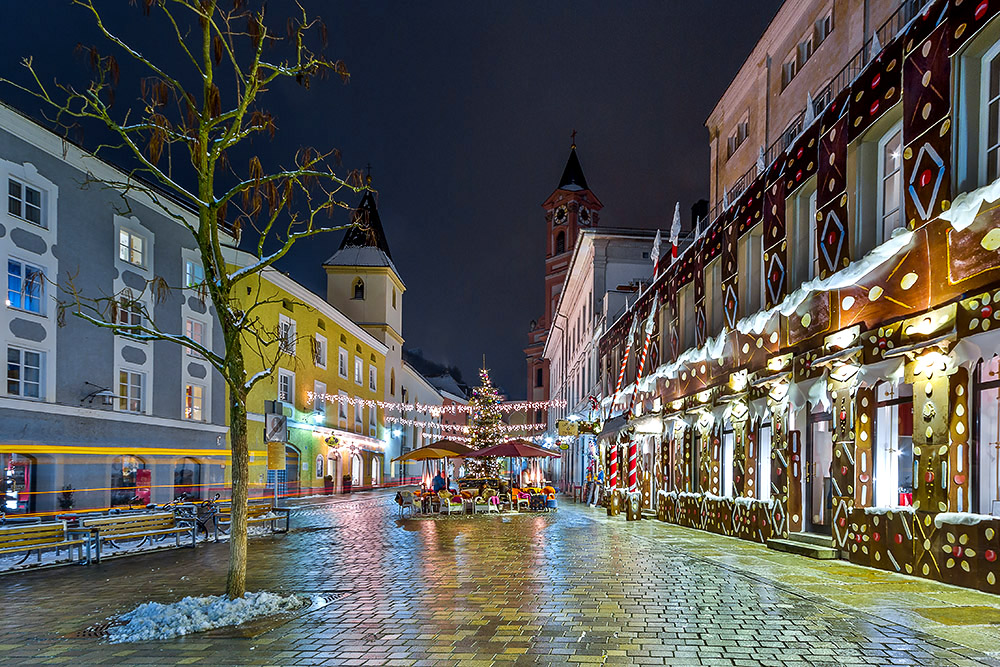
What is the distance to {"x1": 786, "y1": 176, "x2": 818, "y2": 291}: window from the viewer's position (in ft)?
44.0

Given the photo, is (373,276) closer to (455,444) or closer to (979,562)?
(455,444)

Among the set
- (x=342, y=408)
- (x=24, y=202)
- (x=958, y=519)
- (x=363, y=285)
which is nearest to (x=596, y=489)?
(x=342, y=408)

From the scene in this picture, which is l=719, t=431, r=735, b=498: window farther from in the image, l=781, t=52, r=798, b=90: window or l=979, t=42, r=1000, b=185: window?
l=781, t=52, r=798, b=90: window

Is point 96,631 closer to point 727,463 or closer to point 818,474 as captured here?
point 818,474

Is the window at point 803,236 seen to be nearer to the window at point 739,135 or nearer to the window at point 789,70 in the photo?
the window at point 789,70

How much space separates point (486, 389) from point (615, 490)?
23613 millimetres

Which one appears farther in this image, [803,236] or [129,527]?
[129,527]

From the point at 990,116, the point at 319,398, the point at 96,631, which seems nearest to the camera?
the point at 96,631

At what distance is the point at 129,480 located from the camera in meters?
22.5

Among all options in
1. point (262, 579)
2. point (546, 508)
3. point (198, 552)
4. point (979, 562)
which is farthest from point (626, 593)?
point (546, 508)

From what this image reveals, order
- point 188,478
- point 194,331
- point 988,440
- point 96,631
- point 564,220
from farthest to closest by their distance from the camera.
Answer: point 564,220, point 194,331, point 188,478, point 988,440, point 96,631

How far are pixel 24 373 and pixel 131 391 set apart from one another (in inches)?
178

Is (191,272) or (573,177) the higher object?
(573,177)

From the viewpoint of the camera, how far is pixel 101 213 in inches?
851
